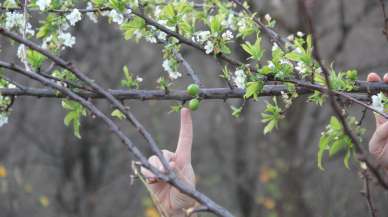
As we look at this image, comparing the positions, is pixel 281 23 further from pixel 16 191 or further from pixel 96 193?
pixel 16 191

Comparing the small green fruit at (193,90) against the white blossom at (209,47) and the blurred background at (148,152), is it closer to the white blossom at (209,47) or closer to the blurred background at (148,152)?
the white blossom at (209,47)

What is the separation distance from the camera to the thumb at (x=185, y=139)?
253cm

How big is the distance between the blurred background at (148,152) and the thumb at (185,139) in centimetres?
481

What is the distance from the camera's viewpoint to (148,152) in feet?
31.7

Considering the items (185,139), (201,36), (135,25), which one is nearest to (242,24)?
(201,36)

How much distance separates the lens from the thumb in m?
2.53

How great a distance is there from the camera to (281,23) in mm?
7199

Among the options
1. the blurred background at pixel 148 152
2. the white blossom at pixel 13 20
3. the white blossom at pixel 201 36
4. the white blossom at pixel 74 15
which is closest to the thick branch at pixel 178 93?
the white blossom at pixel 201 36

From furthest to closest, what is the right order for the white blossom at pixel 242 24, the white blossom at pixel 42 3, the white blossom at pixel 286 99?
1. the white blossom at pixel 242 24
2. the white blossom at pixel 42 3
3. the white blossom at pixel 286 99

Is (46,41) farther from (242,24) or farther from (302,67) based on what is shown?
(302,67)

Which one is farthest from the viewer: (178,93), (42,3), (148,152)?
(148,152)

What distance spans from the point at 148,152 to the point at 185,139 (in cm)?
715

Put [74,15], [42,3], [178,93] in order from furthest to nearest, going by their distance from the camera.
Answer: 1. [74,15]
2. [42,3]
3. [178,93]

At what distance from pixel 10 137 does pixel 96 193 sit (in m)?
1.44
